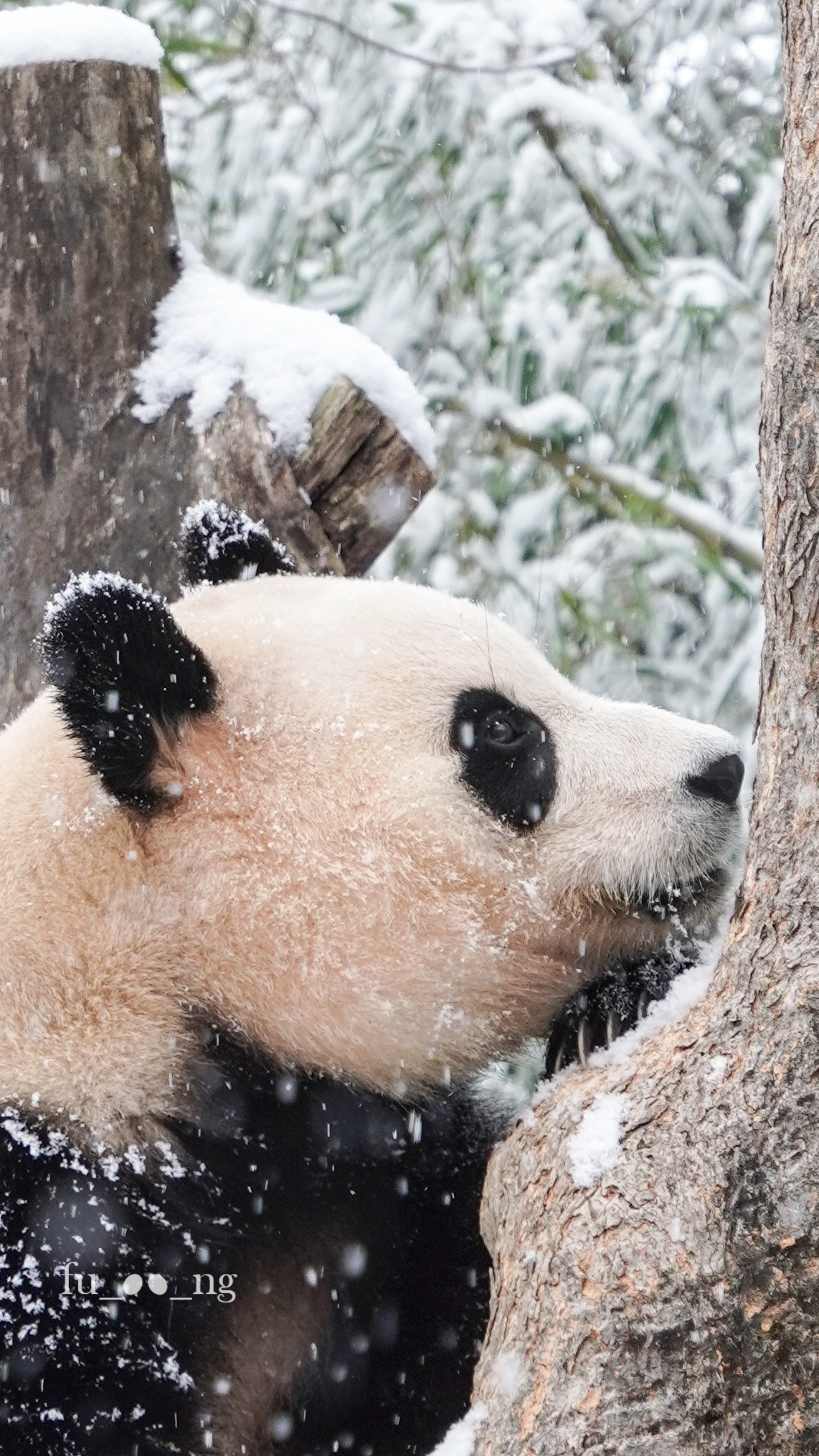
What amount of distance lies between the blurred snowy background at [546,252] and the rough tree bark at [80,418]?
1805mm

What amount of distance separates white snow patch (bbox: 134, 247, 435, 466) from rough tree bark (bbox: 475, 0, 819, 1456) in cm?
107

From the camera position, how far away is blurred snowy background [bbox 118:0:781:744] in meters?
3.90

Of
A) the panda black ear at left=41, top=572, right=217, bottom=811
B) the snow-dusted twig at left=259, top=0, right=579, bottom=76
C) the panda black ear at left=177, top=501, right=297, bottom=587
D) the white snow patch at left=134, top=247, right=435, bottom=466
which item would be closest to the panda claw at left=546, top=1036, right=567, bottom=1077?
the panda black ear at left=41, top=572, right=217, bottom=811

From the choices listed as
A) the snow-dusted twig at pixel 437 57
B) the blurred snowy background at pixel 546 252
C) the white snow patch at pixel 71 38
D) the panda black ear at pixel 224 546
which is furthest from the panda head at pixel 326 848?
the snow-dusted twig at pixel 437 57

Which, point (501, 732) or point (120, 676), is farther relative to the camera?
point (501, 732)

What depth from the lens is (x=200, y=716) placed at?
58.9 inches

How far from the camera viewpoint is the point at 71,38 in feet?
6.81

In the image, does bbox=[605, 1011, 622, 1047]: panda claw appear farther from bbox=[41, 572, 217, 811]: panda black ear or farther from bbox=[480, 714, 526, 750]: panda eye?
bbox=[41, 572, 217, 811]: panda black ear

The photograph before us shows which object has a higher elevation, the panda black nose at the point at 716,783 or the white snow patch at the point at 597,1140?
the white snow patch at the point at 597,1140

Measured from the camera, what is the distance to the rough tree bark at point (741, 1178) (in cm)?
92

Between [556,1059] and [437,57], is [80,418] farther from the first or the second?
[437,57]

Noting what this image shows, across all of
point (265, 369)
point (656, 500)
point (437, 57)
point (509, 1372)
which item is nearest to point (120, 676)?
A: point (509, 1372)

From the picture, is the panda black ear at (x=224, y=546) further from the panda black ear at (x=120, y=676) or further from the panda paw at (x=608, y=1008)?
the panda paw at (x=608, y=1008)

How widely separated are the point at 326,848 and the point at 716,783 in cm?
39
